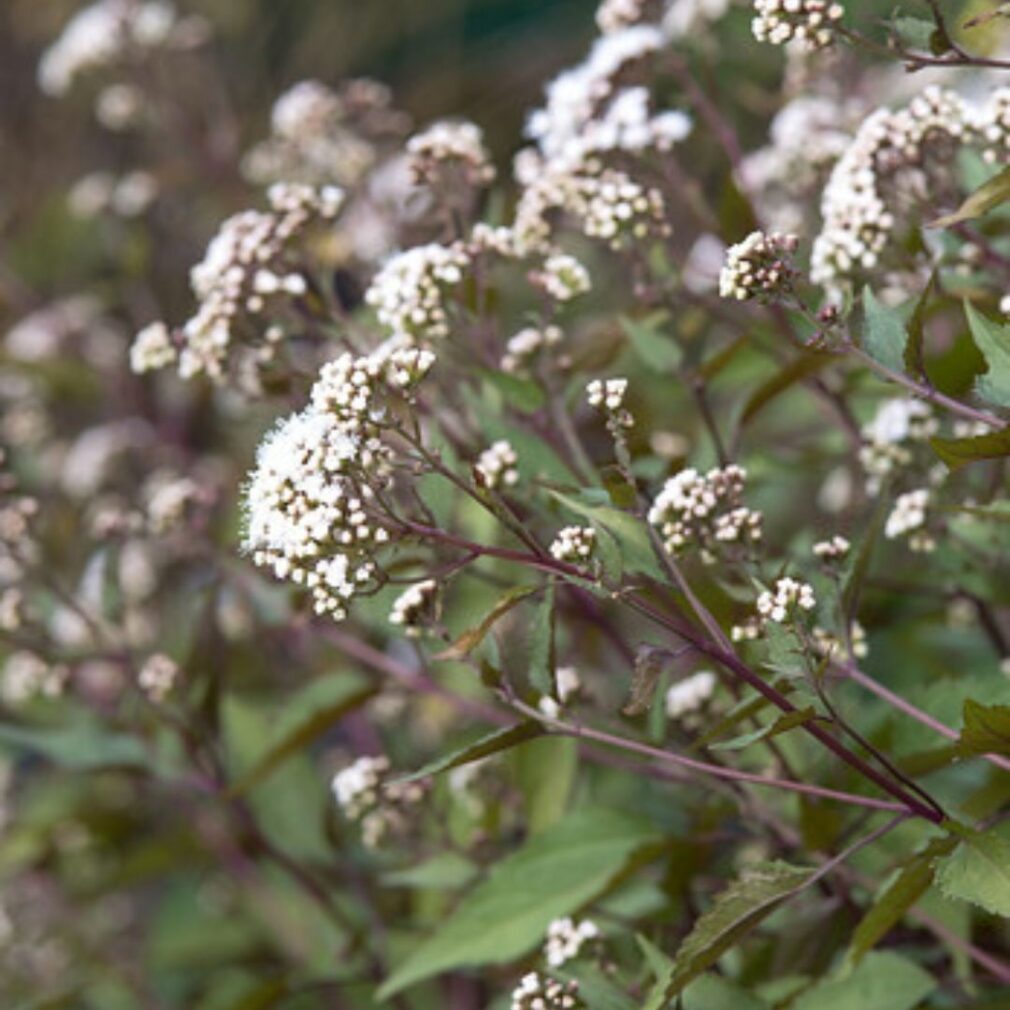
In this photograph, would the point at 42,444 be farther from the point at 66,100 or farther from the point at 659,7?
the point at 66,100

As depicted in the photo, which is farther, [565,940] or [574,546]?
[565,940]

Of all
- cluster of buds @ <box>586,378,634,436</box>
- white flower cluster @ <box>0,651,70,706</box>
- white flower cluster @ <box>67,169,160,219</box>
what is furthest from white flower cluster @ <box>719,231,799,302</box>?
white flower cluster @ <box>67,169,160,219</box>

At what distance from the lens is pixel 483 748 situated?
127cm

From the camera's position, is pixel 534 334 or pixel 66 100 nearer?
pixel 534 334

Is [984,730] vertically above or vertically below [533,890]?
above

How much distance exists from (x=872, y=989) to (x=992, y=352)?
0.60 metres

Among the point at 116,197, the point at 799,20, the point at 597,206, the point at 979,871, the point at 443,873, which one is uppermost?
the point at 799,20

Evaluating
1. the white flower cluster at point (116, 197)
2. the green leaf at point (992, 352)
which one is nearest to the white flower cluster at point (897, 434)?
the green leaf at point (992, 352)

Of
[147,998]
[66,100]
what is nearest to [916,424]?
[147,998]

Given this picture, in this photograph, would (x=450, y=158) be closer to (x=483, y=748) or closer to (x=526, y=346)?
(x=526, y=346)

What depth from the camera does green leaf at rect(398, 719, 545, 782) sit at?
1.23 meters

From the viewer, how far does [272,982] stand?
199 centimetres

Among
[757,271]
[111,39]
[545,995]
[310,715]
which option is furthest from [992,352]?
[111,39]

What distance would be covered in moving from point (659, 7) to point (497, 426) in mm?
692
